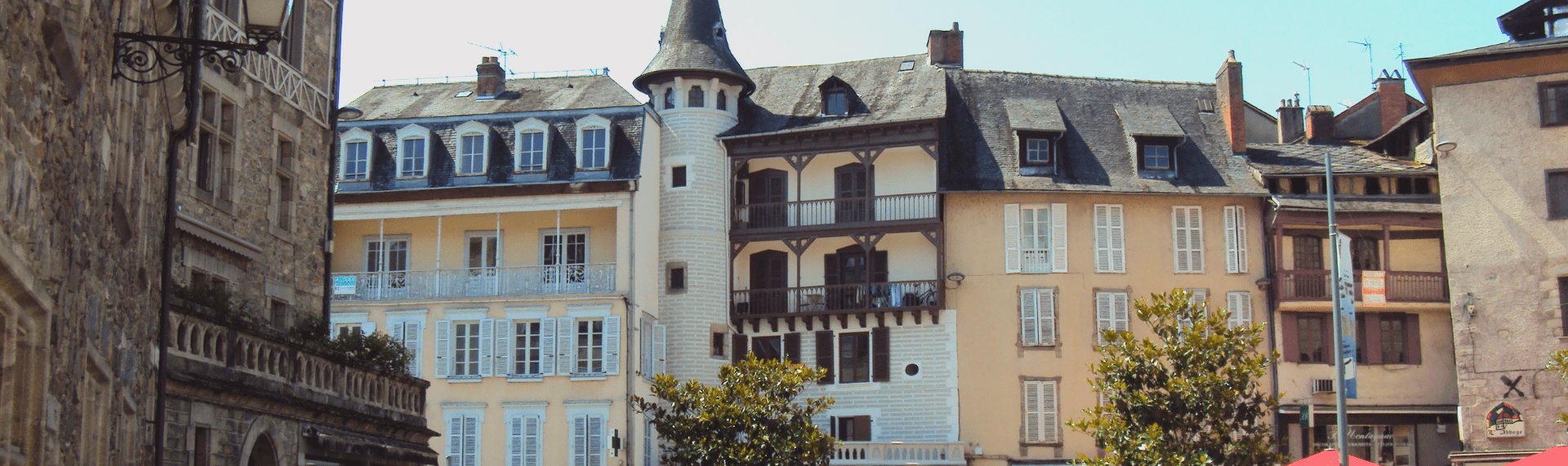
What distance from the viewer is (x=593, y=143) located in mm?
39188

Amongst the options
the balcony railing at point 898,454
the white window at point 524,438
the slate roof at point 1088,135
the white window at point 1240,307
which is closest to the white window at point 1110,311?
the white window at point 1240,307

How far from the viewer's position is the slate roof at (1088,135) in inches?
1560

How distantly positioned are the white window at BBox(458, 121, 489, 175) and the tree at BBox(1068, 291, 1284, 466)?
17.9 meters

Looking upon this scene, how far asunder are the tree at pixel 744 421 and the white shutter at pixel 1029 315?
7.66 metres

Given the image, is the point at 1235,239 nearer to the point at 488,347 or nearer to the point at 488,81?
the point at 488,347

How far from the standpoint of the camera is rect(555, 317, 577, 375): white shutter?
37.3 meters

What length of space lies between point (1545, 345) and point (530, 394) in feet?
75.5

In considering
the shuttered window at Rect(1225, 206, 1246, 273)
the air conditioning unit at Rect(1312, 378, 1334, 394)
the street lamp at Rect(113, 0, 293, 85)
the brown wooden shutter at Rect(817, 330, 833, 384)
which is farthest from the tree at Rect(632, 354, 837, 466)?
the street lamp at Rect(113, 0, 293, 85)

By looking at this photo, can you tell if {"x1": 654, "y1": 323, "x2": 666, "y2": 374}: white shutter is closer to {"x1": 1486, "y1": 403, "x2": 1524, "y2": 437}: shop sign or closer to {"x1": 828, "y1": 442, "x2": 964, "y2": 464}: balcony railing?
{"x1": 828, "y1": 442, "x2": 964, "y2": 464}: balcony railing

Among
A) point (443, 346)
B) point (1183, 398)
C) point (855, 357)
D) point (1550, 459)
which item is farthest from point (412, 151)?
point (1550, 459)

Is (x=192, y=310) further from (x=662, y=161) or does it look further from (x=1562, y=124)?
(x=1562, y=124)

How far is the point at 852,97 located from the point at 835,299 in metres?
5.40

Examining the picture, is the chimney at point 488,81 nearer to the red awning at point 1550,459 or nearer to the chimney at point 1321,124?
the chimney at point 1321,124

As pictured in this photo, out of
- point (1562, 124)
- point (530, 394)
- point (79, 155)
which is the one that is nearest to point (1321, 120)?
point (1562, 124)
